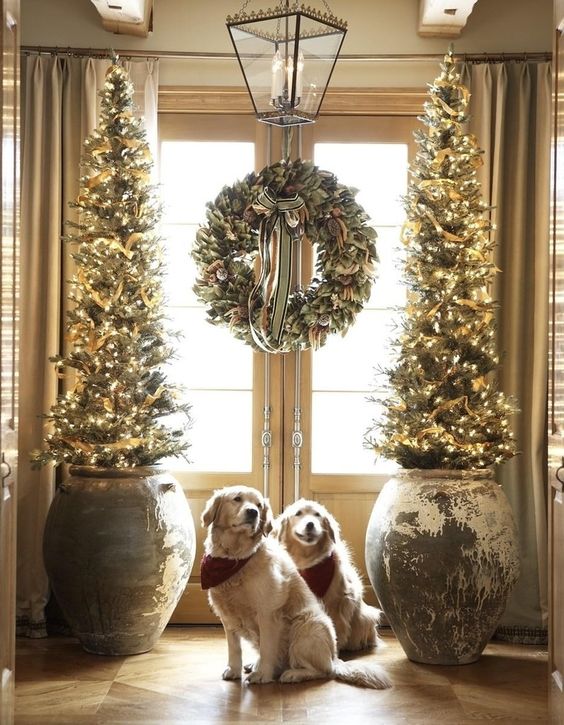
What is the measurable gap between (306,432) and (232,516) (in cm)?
122

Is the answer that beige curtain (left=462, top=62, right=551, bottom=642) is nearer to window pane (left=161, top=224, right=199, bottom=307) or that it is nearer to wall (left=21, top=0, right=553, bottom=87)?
wall (left=21, top=0, right=553, bottom=87)

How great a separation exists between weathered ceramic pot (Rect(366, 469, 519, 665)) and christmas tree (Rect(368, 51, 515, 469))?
0.51ft

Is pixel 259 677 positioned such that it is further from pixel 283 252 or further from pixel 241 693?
pixel 283 252

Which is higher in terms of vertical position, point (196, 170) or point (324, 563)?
point (196, 170)

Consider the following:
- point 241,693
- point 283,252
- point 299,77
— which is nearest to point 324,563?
point 241,693

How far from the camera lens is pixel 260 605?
3898mm

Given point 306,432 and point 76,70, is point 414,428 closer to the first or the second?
point 306,432

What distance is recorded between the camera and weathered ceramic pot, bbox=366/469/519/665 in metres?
4.07

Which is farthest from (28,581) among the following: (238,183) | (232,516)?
(238,183)

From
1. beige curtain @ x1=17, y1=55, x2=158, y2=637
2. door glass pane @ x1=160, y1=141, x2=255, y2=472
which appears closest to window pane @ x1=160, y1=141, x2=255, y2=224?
Result: door glass pane @ x1=160, y1=141, x2=255, y2=472

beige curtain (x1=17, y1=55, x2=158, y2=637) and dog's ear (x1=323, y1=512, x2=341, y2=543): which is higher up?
beige curtain (x1=17, y1=55, x2=158, y2=637)

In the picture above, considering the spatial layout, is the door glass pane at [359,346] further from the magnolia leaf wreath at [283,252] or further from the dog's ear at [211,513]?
the dog's ear at [211,513]

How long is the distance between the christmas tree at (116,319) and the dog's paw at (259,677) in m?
1.09

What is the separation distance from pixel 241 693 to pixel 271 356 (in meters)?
1.88
